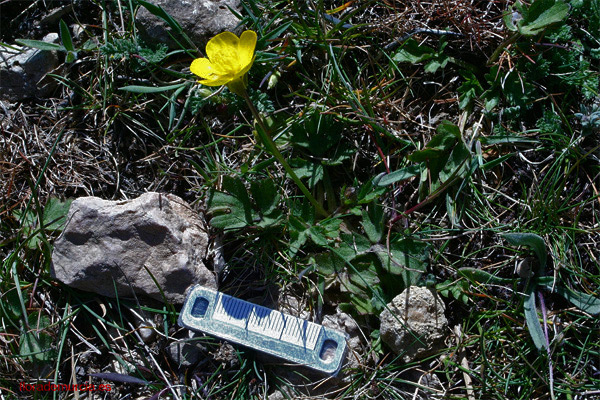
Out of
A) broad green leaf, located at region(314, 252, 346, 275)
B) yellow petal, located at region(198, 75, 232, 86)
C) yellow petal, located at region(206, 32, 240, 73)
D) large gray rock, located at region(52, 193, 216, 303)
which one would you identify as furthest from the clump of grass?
yellow petal, located at region(198, 75, 232, 86)

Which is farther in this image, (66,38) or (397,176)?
(66,38)

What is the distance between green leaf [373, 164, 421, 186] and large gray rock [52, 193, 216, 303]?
0.98 meters

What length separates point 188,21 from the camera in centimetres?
282

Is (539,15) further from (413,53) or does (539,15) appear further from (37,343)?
(37,343)

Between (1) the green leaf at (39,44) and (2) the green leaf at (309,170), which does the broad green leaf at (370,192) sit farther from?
(1) the green leaf at (39,44)

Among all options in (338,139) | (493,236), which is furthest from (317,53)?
(493,236)

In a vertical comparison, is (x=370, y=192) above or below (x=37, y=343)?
above

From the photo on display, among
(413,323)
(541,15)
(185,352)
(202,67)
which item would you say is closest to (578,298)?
(413,323)

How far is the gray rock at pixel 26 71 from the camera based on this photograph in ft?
9.61

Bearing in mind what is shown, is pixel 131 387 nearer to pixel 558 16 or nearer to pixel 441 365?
pixel 441 365

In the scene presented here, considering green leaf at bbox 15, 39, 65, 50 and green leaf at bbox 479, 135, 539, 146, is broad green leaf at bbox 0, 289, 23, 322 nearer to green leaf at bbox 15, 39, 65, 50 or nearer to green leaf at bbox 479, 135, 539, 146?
green leaf at bbox 15, 39, 65, 50

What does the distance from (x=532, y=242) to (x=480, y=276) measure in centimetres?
29

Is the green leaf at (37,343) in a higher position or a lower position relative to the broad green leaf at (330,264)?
lower

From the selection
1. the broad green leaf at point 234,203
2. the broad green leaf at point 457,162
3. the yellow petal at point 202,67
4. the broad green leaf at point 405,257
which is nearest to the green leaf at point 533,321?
the broad green leaf at point 405,257
